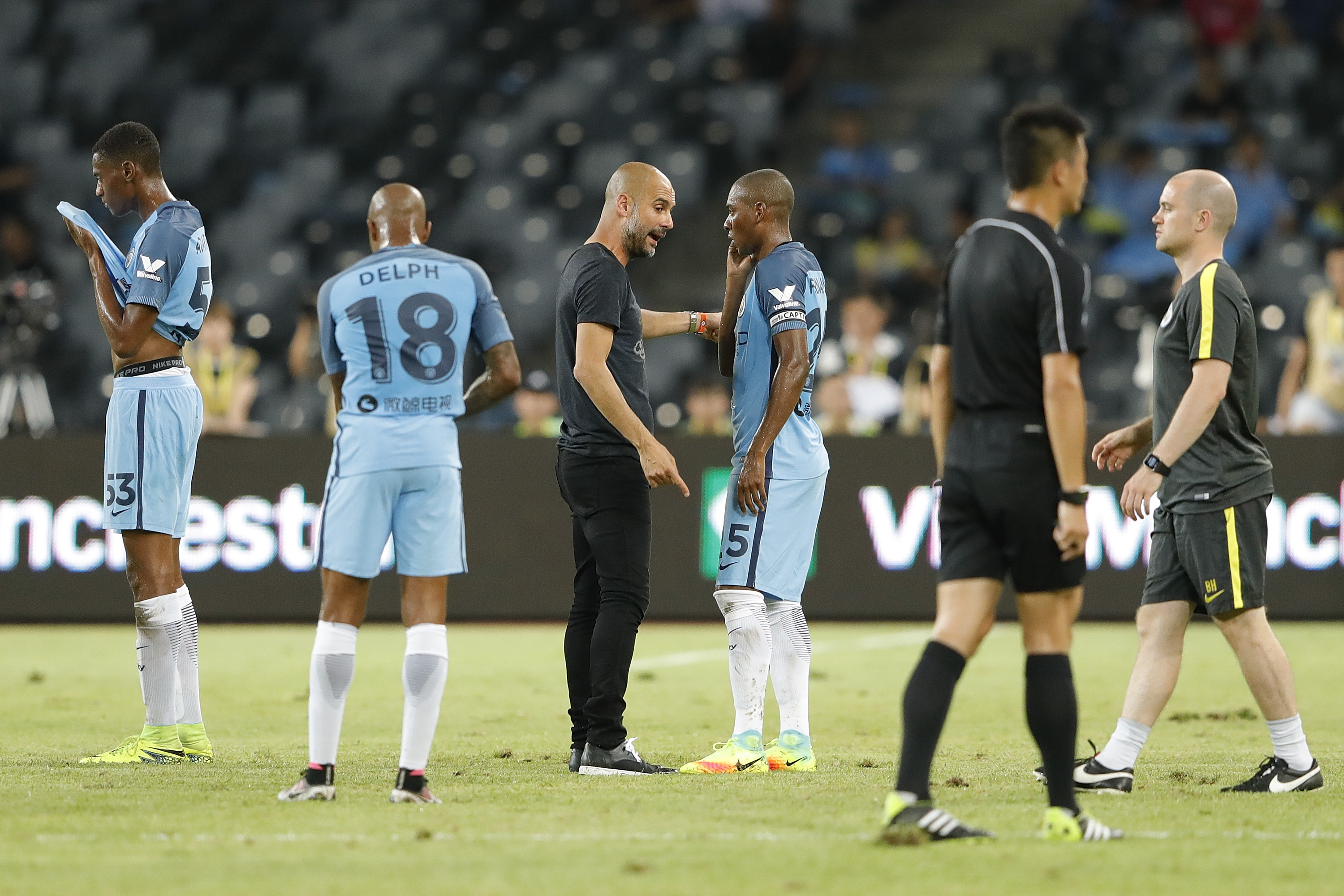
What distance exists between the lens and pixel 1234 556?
6.11m

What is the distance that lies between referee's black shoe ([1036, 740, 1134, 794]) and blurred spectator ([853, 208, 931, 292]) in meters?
11.8

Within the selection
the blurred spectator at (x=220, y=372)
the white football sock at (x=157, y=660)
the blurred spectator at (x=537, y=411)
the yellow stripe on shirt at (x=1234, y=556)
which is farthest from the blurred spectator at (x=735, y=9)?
the yellow stripe on shirt at (x=1234, y=556)

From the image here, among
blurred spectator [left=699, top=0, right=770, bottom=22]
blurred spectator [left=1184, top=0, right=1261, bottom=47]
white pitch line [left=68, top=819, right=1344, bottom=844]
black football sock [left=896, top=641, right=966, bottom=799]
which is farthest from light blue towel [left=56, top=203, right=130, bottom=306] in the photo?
blurred spectator [left=1184, top=0, right=1261, bottom=47]

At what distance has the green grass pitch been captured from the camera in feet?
14.4

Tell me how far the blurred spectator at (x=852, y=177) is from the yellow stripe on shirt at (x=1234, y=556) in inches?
492

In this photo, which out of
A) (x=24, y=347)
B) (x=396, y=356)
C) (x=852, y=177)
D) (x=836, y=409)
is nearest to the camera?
(x=396, y=356)

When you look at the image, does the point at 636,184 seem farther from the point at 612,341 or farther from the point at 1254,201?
the point at 1254,201

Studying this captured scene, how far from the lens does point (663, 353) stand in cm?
1702

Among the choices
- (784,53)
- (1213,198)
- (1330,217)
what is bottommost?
(1213,198)

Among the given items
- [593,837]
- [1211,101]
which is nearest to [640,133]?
[1211,101]

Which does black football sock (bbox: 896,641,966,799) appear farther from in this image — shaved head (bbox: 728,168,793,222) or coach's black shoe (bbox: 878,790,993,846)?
shaved head (bbox: 728,168,793,222)

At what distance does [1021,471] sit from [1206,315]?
1588mm

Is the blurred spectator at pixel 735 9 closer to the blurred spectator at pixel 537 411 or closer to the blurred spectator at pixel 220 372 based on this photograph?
the blurred spectator at pixel 537 411

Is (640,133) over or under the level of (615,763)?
over
